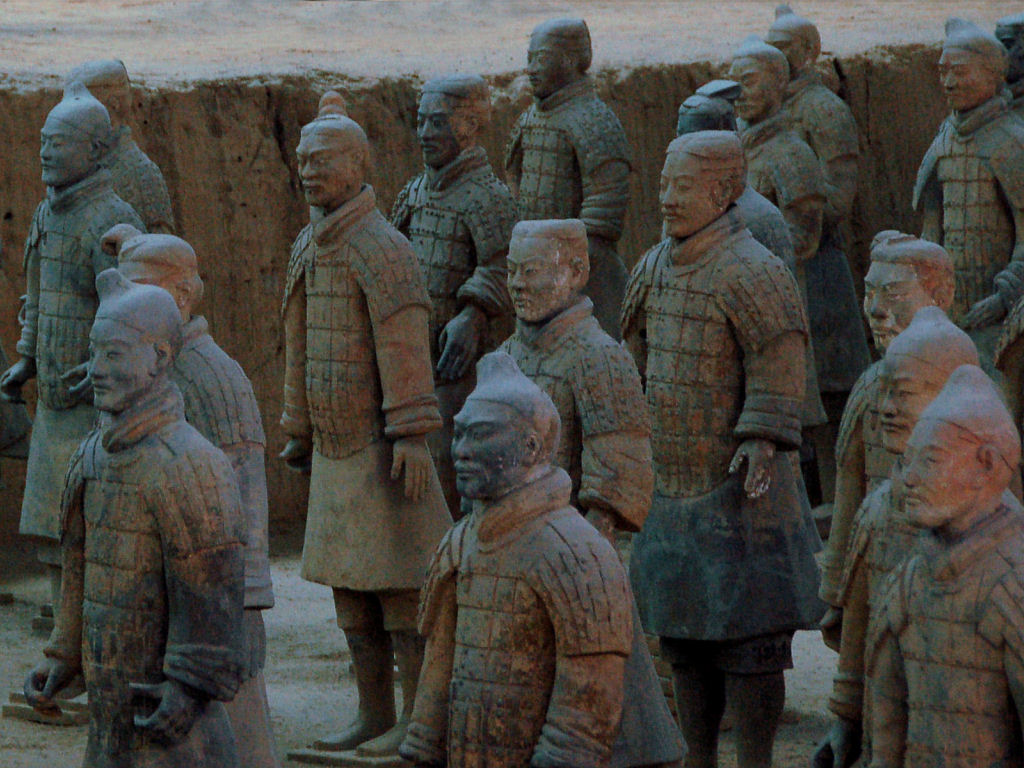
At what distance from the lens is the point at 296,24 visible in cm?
1095

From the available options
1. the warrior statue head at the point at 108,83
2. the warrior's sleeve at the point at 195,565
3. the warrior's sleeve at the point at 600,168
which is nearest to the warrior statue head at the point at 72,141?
the warrior statue head at the point at 108,83

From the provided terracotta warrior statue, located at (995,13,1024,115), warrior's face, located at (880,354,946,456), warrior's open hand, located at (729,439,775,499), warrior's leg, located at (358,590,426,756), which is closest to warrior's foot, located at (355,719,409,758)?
warrior's leg, located at (358,590,426,756)

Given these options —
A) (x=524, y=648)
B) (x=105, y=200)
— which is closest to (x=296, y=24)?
(x=105, y=200)

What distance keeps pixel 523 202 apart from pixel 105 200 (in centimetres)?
193

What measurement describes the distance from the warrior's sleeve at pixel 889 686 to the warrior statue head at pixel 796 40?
5.20m

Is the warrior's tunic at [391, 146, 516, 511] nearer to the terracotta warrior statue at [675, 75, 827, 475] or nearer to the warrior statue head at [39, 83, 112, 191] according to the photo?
the terracotta warrior statue at [675, 75, 827, 475]

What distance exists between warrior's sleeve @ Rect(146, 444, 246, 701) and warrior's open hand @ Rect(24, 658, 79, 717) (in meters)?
0.33

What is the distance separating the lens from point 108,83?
7285 mm

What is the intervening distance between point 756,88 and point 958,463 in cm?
465

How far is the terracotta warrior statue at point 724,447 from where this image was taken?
556cm

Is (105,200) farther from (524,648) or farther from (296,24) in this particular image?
(296,24)

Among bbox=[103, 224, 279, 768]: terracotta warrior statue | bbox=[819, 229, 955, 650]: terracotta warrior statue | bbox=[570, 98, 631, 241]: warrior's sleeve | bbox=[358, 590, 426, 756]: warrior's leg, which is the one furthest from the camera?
bbox=[570, 98, 631, 241]: warrior's sleeve

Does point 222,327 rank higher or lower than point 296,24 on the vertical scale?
lower

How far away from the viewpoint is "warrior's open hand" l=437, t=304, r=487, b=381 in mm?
6914
